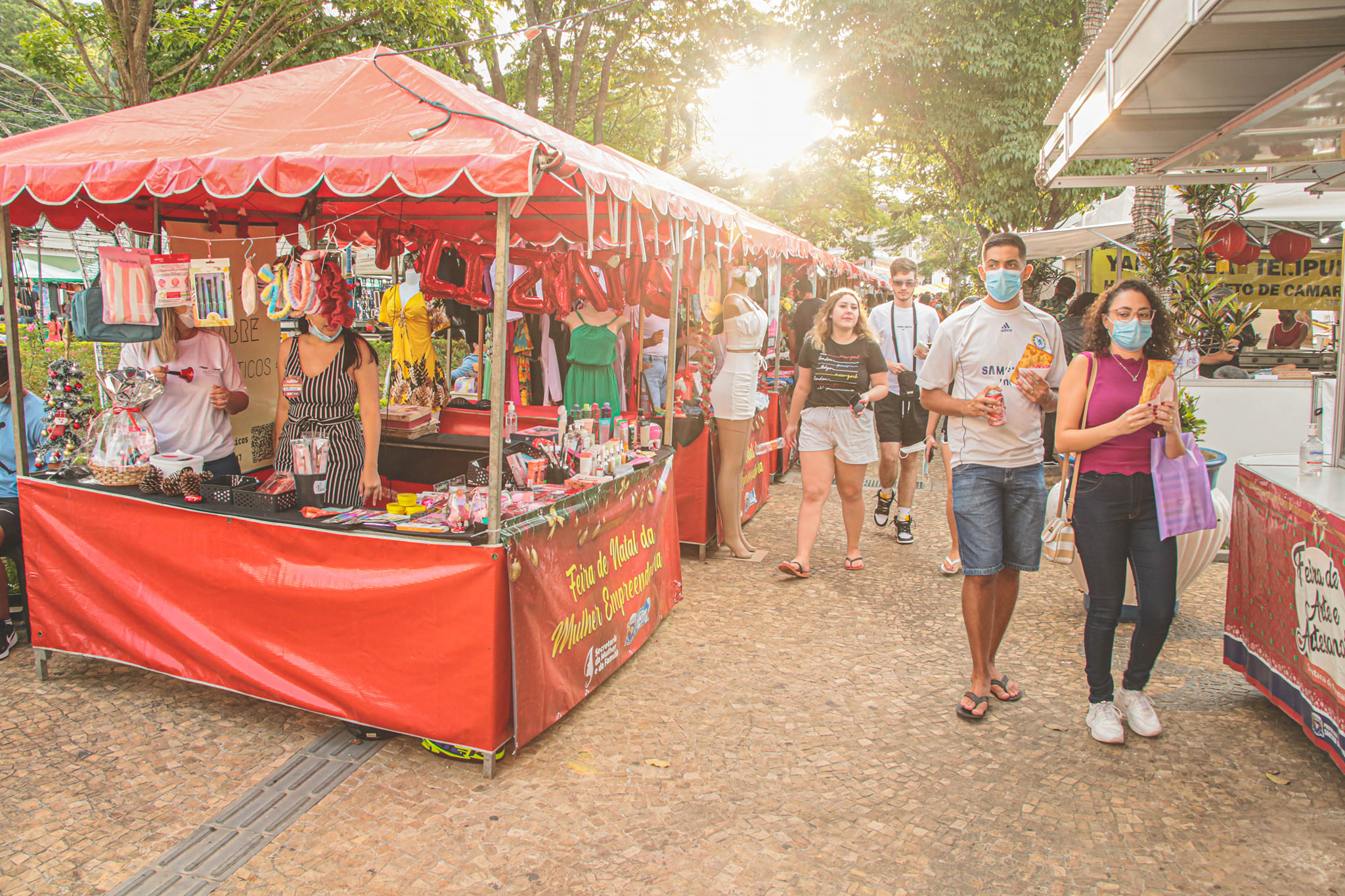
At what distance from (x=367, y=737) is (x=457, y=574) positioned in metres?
0.92

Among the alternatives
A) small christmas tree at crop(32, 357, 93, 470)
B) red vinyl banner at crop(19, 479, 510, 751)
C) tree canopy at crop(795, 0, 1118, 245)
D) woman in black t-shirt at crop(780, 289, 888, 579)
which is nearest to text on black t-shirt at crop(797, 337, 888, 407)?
woman in black t-shirt at crop(780, 289, 888, 579)

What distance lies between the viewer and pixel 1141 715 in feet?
11.9

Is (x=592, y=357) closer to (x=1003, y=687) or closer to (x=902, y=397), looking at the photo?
(x=902, y=397)

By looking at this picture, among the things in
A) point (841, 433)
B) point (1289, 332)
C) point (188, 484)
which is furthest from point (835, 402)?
point (1289, 332)

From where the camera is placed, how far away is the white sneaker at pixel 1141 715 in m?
3.58

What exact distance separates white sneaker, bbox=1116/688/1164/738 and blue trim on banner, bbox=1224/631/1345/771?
1.64ft

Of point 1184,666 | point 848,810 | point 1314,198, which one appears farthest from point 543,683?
point 1314,198

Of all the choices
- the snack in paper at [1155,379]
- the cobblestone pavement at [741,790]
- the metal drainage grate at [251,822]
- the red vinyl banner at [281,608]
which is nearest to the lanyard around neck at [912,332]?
the cobblestone pavement at [741,790]

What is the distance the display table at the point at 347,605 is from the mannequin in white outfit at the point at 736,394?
198cm

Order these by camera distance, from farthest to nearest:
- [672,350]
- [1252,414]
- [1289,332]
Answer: [1289,332], [1252,414], [672,350]

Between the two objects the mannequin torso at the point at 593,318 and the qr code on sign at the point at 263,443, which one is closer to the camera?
the qr code on sign at the point at 263,443

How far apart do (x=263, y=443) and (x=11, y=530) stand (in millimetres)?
1750

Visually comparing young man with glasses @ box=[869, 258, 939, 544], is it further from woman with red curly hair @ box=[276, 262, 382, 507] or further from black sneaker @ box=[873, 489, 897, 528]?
woman with red curly hair @ box=[276, 262, 382, 507]

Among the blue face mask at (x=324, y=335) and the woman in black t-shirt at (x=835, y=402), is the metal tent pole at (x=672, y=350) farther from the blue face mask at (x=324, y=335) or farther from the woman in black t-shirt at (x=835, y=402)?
the blue face mask at (x=324, y=335)
